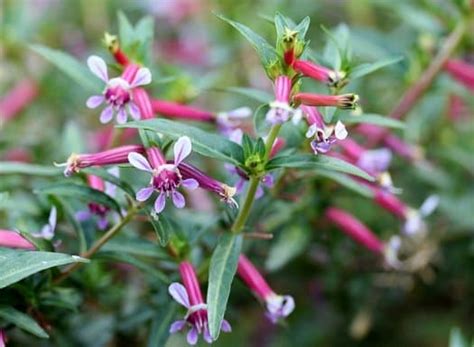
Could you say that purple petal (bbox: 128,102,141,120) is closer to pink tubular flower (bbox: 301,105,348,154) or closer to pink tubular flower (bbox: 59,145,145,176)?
pink tubular flower (bbox: 59,145,145,176)

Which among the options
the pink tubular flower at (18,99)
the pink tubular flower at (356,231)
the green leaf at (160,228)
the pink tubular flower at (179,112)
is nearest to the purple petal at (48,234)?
the green leaf at (160,228)

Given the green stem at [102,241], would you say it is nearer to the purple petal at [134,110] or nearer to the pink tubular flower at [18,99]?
the purple petal at [134,110]

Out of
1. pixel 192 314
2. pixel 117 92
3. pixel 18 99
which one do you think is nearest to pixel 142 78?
pixel 117 92

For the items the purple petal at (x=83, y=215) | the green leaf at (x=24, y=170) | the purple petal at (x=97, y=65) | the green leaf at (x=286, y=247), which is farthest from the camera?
the green leaf at (x=286, y=247)

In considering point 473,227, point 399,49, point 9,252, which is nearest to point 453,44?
point 399,49

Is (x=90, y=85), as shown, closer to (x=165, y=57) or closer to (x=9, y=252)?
(x=9, y=252)

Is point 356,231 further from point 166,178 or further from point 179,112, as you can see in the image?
point 166,178
